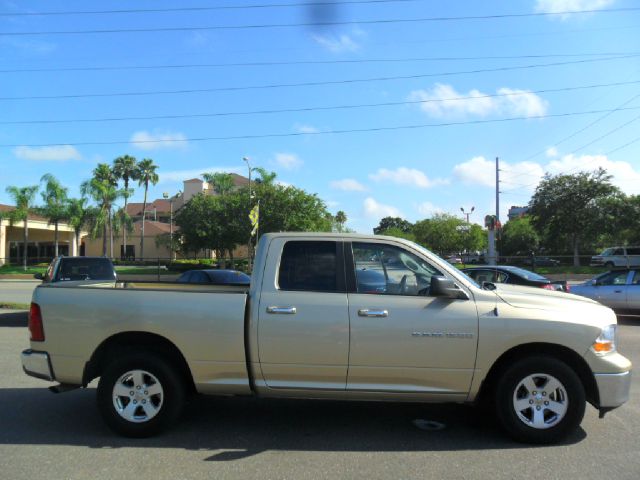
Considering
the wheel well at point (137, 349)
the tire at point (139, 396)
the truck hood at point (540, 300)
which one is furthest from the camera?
the wheel well at point (137, 349)

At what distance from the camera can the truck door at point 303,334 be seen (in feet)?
15.2

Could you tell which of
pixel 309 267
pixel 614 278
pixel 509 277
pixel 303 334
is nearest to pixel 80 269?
pixel 309 267

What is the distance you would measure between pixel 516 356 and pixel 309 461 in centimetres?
210

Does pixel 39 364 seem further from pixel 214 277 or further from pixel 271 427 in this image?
pixel 214 277

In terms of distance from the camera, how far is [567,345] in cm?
458

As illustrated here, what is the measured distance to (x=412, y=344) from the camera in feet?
15.1

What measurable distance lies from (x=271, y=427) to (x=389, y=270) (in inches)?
77.9

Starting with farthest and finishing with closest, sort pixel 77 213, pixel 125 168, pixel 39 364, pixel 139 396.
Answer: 1. pixel 125 168
2. pixel 77 213
3. pixel 39 364
4. pixel 139 396

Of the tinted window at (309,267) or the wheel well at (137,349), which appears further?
the wheel well at (137,349)

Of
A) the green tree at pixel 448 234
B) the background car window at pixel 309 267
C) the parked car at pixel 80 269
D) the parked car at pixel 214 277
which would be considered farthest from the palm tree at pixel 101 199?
the background car window at pixel 309 267

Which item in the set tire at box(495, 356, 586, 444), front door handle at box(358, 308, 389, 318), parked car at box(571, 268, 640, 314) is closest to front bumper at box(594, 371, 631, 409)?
tire at box(495, 356, 586, 444)

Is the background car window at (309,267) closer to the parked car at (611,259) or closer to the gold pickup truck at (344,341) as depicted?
the gold pickup truck at (344,341)

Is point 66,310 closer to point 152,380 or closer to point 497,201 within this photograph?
point 152,380

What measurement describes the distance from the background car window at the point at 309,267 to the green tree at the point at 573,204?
39.4 m
